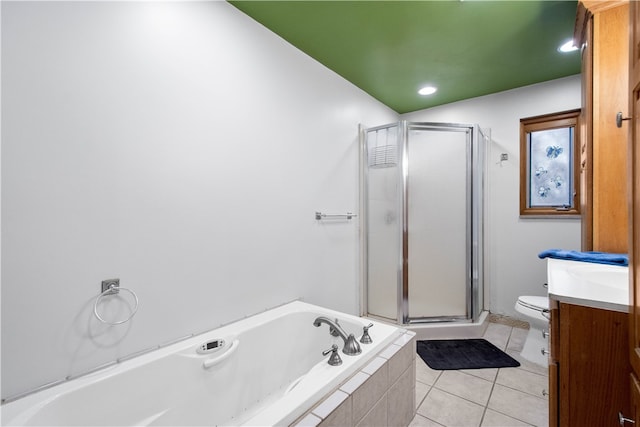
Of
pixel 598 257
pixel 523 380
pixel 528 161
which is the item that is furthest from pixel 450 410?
pixel 528 161

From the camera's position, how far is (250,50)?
184 cm

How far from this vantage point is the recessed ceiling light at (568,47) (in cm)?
206

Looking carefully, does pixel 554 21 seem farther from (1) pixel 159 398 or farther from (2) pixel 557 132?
(1) pixel 159 398

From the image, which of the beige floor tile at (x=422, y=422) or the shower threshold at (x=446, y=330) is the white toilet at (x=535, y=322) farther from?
the beige floor tile at (x=422, y=422)

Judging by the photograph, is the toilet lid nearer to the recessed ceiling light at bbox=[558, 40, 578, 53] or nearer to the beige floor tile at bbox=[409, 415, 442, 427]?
the beige floor tile at bbox=[409, 415, 442, 427]

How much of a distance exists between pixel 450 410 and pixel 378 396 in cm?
74

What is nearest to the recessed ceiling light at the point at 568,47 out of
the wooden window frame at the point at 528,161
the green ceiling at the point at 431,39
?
the green ceiling at the point at 431,39

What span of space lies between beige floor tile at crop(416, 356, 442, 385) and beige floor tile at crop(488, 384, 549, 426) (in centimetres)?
36

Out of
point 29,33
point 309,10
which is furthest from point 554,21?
point 29,33

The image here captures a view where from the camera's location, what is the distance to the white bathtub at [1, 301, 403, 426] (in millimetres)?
1041

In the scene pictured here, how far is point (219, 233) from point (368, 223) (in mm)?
1617

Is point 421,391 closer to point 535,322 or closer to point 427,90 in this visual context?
point 535,322

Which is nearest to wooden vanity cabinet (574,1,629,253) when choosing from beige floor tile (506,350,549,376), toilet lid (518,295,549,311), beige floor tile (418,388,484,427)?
toilet lid (518,295,549,311)

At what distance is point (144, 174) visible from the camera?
1.37 m
